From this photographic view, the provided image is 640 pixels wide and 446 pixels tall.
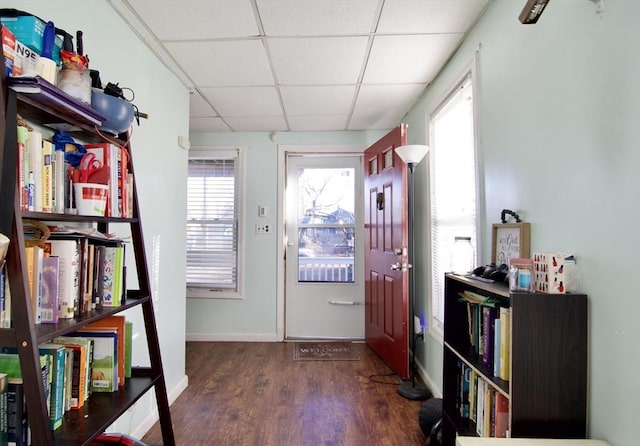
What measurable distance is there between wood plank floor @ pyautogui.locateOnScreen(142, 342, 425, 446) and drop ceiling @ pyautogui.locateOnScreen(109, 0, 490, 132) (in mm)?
2300

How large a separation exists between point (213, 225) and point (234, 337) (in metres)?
1.25

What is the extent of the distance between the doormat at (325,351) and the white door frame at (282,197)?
336 mm

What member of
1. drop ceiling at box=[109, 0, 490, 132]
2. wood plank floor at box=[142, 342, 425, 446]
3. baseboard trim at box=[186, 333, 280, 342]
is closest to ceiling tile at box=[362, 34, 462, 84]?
drop ceiling at box=[109, 0, 490, 132]

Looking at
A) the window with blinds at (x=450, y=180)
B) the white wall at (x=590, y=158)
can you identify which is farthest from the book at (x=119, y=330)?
the window with blinds at (x=450, y=180)

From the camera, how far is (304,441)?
189 cm

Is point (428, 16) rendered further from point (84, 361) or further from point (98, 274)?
point (84, 361)

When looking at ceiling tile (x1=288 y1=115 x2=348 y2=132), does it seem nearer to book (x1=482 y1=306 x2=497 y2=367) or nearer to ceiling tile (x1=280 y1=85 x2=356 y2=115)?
ceiling tile (x1=280 y1=85 x2=356 y2=115)

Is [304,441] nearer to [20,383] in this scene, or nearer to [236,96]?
[20,383]

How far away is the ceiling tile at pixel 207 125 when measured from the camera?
10.9 feet

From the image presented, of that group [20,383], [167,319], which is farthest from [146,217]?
[20,383]

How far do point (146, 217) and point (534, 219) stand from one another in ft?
6.65

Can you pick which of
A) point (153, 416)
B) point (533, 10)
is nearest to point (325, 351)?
point (153, 416)

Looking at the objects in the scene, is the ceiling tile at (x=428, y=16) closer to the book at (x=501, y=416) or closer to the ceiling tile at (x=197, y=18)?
the ceiling tile at (x=197, y=18)

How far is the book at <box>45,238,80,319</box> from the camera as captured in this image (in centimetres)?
108
